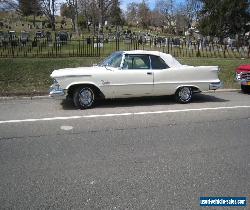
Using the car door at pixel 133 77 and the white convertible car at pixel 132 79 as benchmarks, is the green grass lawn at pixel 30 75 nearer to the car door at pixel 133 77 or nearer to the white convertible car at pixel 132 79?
the white convertible car at pixel 132 79

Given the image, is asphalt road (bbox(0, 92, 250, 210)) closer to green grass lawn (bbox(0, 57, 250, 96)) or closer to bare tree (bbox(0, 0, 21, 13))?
green grass lawn (bbox(0, 57, 250, 96))

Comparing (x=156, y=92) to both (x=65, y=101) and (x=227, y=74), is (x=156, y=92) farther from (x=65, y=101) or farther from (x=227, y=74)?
(x=227, y=74)

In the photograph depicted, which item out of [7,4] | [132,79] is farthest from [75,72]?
[7,4]

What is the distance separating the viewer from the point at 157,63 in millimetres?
9711

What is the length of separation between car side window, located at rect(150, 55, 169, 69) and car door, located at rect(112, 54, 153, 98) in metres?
0.13

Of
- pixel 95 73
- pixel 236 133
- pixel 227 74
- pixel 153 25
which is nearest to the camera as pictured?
pixel 236 133

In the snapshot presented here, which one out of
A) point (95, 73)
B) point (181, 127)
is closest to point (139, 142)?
point (181, 127)

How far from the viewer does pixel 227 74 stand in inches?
632

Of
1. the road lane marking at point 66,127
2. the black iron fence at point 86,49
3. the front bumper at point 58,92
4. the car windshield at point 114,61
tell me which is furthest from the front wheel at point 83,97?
the black iron fence at point 86,49

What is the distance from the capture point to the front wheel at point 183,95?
32.7ft

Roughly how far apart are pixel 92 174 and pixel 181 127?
3.09 metres

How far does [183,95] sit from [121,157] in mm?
5102

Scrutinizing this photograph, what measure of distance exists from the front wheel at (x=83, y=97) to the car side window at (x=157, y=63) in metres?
2.02

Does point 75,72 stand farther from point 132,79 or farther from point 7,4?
point 7,4
